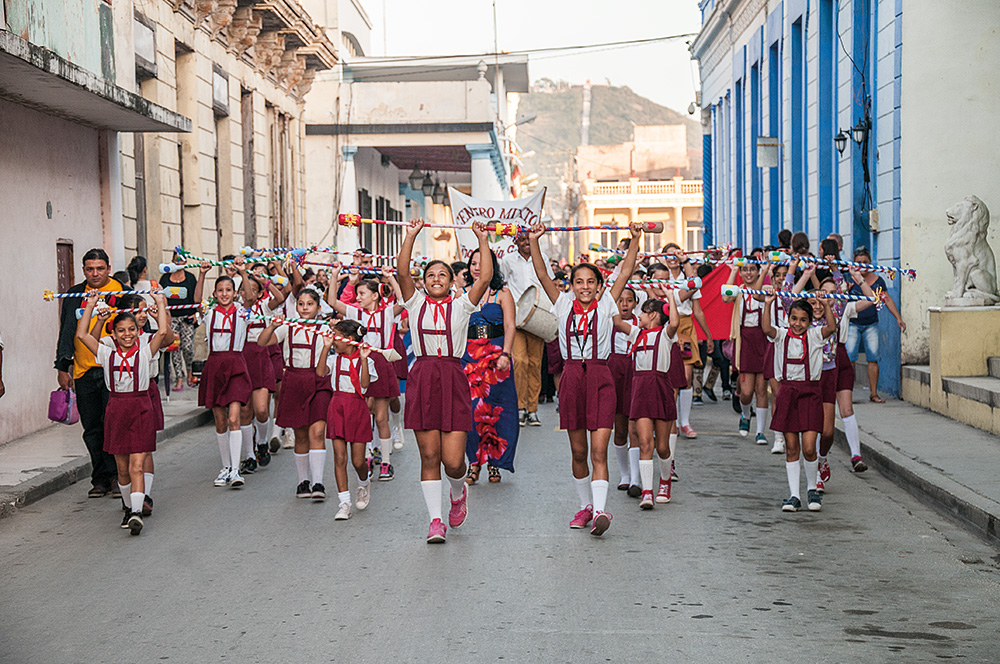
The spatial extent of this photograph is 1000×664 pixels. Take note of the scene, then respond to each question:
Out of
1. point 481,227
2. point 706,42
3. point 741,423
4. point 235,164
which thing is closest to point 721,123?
point 706,42

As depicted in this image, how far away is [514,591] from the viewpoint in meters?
6.23

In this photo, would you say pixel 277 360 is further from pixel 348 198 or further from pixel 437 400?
pixel 348 198

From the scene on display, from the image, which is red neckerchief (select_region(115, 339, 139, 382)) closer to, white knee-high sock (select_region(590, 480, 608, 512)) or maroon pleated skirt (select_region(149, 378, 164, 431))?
maroon pleated skirt (select_region(149, 378, 164, 431))

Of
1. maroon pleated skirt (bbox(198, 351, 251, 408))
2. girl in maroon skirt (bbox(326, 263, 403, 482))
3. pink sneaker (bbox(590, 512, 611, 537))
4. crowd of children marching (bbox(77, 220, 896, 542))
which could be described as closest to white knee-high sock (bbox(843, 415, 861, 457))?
crowd of children marching (bbox(77, 220, 896, 542))

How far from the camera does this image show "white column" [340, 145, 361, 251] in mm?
29500

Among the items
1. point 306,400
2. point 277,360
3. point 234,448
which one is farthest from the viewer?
point 277,360

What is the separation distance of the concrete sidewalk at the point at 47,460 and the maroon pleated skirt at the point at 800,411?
5.68 m

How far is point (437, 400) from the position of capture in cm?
754

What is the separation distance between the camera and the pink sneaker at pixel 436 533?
7.42 meters

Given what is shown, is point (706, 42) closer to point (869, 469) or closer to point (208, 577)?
point (869, 469)

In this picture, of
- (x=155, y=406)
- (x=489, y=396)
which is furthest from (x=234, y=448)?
(x=489, y=396)

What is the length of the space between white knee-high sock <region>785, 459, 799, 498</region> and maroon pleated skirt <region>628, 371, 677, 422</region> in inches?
36.4

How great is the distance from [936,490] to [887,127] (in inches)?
339

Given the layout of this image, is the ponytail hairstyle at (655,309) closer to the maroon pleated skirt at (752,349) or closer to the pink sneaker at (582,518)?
the pink sneaker at (582,518)
